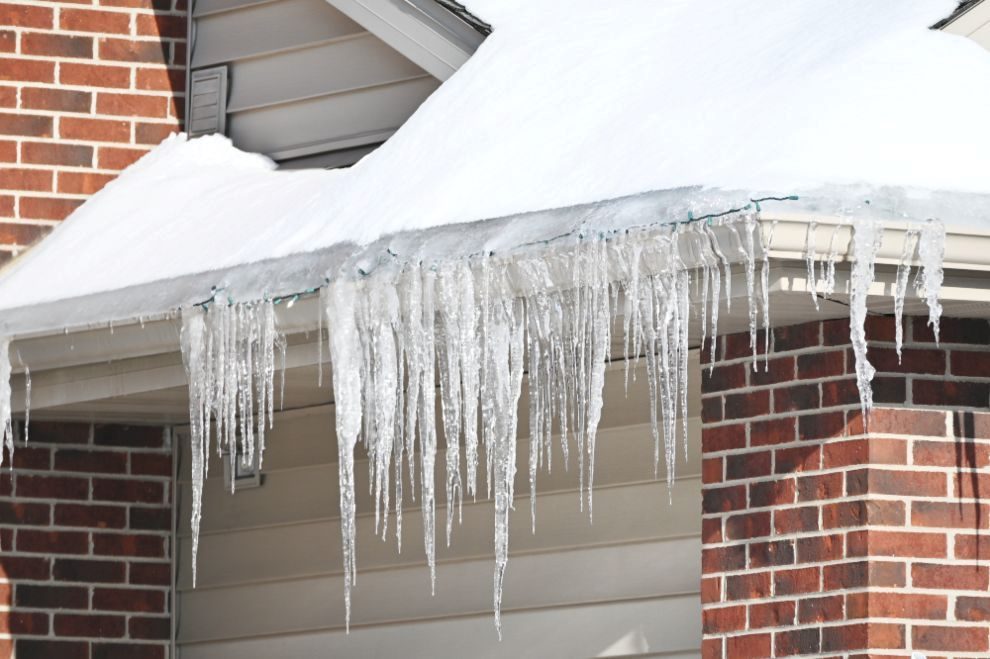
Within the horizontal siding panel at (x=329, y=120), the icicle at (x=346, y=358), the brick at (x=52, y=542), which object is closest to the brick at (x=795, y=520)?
the icicle at (x=346, y=358)

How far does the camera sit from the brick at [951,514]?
556cm

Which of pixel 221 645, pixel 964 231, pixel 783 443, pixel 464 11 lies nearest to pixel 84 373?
pixel 221 645

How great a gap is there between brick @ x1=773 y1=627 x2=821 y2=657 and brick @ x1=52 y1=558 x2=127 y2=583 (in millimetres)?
3079

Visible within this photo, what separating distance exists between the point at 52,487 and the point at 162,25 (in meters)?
1.99

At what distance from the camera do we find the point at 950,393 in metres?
5.73

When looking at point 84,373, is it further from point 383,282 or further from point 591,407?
point 591,407

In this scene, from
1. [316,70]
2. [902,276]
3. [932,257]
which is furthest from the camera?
[316,70]

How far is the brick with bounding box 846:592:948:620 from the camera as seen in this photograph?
5.45 metres

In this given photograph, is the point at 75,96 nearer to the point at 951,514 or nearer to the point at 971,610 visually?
the point at 951,514

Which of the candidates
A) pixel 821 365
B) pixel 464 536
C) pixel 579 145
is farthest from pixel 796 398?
pixel 464 536

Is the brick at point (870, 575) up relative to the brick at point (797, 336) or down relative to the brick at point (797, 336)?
down

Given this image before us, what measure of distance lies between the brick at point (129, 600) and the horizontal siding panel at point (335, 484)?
0.97 feet

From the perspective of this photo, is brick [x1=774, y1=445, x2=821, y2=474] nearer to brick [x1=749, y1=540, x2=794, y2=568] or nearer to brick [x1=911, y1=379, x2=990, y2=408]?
brick [x1=749, y1=540, x2=794, y2=568]

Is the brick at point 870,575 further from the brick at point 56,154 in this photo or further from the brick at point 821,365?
the brick at point 56,154
